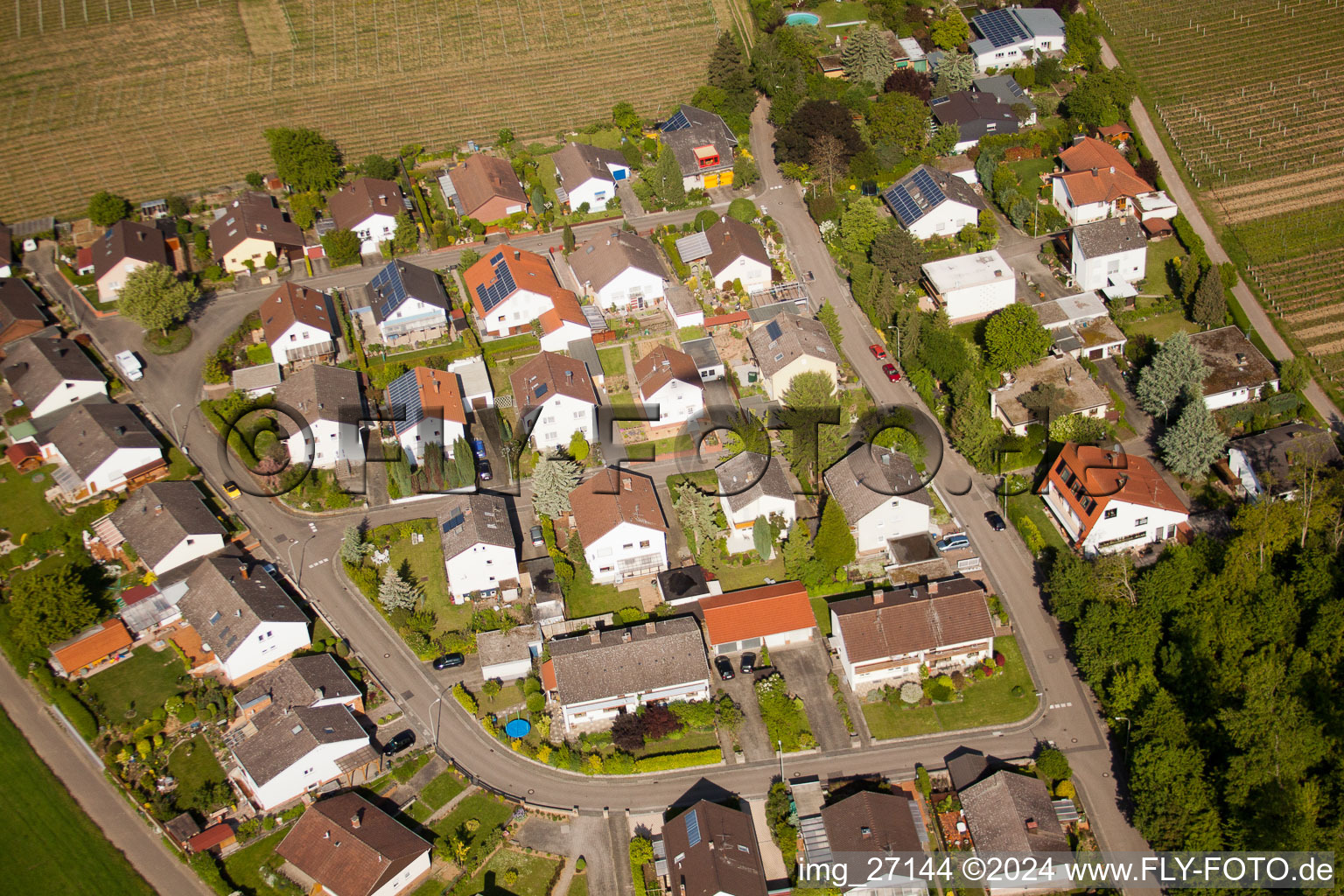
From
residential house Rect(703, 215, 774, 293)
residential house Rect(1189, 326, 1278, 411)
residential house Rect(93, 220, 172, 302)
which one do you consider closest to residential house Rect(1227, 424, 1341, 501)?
Answer: residential house Rect(1189, 326, 1278, 411)

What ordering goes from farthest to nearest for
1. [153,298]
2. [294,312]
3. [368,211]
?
[368,211] → [153,298] → [294,312]

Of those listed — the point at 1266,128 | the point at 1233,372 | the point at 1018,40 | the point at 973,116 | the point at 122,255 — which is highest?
the point at 122,255

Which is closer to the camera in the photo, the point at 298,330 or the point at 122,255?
the point at 298,330

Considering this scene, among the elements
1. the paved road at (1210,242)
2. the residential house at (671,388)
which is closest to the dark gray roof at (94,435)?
the residential house at (671,388)

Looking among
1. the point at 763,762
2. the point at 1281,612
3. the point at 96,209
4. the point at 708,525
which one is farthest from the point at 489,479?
the point at 96,209

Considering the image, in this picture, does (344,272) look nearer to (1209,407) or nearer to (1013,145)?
(1013,145)

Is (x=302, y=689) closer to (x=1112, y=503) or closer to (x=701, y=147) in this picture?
(x=1112, y=503)

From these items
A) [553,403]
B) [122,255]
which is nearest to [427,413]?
[553,403]
